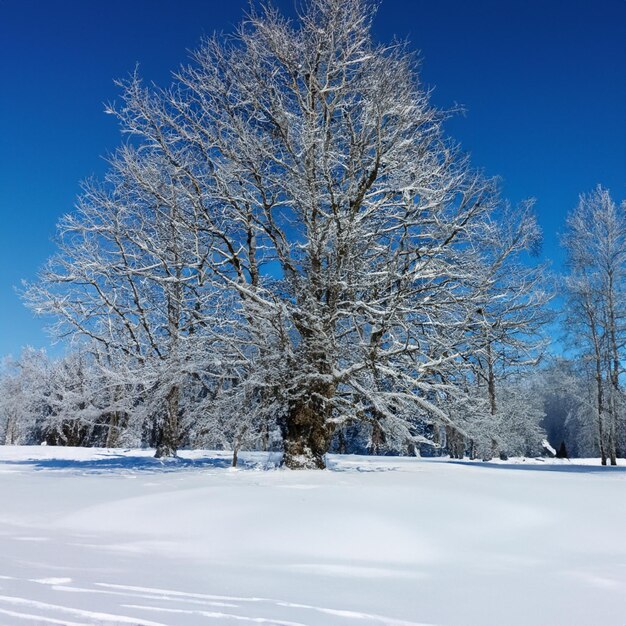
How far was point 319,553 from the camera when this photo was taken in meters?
4.21

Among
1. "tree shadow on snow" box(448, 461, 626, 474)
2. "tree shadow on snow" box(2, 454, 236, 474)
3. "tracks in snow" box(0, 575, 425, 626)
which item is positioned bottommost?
"tree shadow on snow" box(2, 454, 236, 474)

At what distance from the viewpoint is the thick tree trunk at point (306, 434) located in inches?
375

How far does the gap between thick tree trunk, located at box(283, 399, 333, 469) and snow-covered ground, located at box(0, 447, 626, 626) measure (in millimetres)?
2133

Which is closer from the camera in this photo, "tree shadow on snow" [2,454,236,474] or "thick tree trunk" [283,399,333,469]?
"thick tree trunk" [283,399,333,469]

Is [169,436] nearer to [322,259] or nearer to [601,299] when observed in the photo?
[322,259]

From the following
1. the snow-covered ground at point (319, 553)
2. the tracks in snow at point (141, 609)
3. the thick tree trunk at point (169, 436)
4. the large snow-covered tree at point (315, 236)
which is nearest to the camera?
the tracks in snow at point (141, 609)

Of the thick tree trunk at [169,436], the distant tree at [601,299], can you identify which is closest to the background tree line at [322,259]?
the thick tree trunk at [169,436]

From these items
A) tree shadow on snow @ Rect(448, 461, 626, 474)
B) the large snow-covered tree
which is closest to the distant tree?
tree shadow on snow @ Rect(448, 461, 626, 474)

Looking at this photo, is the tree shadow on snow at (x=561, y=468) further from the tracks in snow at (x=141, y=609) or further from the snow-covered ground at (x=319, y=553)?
the tracks in snow at (x=141, y=609)

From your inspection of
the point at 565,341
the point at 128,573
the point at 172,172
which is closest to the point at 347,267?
the point at 172,172

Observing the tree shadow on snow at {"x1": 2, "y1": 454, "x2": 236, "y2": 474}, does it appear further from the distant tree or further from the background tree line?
the distant tree

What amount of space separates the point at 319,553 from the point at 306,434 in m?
5.42

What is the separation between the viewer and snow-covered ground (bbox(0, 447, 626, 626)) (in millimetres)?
2730

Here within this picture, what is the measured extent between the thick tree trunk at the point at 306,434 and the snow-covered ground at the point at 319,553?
7.00 ft
